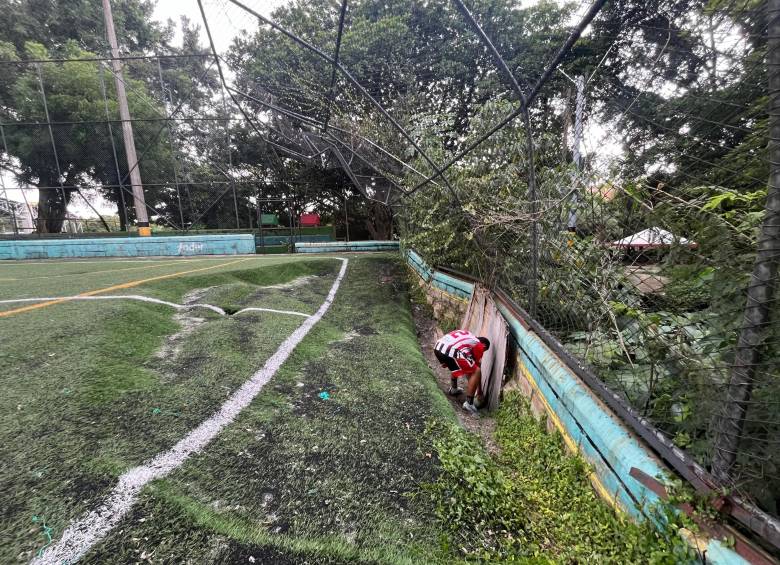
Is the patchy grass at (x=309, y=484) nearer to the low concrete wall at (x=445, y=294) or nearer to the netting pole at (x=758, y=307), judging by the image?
the netting pole at (x=758, y=307)

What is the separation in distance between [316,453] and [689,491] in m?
1.68

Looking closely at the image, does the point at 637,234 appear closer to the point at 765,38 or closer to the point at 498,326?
the point at 765,38

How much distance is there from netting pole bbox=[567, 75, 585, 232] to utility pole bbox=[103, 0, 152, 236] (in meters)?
15.3

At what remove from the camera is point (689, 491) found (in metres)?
1.09

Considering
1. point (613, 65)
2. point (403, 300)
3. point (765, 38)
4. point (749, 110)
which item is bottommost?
point (403, 300)

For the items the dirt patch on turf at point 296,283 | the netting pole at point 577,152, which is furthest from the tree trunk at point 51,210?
the netting pole at point 577,152

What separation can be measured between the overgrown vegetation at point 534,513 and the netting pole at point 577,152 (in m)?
1.63

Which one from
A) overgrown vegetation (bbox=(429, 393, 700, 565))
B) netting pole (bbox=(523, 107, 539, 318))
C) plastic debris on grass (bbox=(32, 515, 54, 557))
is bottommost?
overgrown vegetation (bbox=(429, 393, 700, 565))

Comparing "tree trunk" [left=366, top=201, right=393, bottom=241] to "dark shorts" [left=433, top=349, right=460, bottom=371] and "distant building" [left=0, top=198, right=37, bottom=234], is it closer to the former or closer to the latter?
"dark shorts" [left=433, top=349, right=460, bottom=371]

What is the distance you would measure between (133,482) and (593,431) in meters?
2.23

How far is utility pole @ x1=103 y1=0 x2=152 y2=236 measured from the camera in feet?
40.1

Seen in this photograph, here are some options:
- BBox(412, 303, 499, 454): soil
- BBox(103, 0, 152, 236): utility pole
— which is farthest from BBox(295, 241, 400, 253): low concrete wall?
BBox(412, 303, 499, 454): soil

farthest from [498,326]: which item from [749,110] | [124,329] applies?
[124,329]

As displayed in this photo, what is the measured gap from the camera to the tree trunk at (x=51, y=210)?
50.4ft
